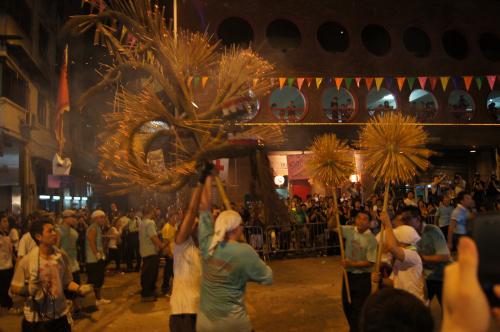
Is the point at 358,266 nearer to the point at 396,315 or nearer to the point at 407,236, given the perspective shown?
the point at 407,236

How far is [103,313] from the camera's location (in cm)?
860

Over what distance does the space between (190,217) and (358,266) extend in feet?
8.23

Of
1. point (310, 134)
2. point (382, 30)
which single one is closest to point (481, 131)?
point (382, 30)

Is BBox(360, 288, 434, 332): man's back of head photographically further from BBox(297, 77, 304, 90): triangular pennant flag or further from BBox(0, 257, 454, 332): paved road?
BBox(297, 77, 304, 90): triangular pennant flag

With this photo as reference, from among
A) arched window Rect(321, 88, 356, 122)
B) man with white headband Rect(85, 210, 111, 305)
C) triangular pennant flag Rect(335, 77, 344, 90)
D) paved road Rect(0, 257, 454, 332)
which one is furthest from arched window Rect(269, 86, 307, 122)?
man with white headband Rect(85, 210, 111, 305)

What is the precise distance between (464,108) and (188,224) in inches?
797

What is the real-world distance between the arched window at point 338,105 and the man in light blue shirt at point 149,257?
12.9 m

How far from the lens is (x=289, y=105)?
20484 mm

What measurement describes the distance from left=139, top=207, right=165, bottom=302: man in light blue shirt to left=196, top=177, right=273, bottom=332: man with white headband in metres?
5.87

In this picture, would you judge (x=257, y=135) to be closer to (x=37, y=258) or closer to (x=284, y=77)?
(x=37, y=258)

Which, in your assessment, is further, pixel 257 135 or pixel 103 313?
pixel 103 313

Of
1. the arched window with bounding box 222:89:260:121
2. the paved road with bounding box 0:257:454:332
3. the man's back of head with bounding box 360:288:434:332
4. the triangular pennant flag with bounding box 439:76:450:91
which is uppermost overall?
the triangular pennant flag with bounding box 439:76:450:91

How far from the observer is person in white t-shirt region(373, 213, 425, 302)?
15.9ft

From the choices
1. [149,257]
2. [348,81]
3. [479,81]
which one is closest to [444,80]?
[479,81]
